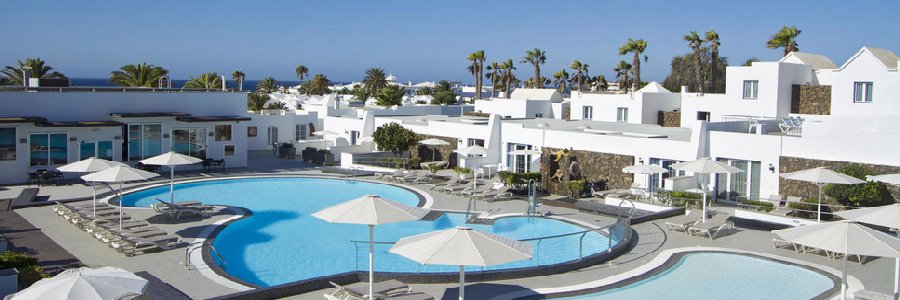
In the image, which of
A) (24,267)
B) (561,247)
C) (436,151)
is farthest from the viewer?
(436,151)

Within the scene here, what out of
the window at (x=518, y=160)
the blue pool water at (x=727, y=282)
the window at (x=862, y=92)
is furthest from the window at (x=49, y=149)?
the window at (x=862, y=92)

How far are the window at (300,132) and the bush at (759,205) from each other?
2697 cm

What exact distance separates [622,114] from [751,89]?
9107 mm

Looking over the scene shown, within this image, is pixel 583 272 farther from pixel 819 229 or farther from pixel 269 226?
pixel 269 226

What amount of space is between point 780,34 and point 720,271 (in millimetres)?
39721

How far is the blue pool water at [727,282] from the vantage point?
1409cm

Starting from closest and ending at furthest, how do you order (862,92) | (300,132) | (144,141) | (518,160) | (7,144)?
(7,144), (518,160), (862,92), (144,141), (300,132)

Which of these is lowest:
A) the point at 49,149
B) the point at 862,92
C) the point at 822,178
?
the point at 49,149

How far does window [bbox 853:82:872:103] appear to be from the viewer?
31.5 meters

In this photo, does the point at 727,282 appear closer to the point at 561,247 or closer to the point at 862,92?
the point at 561,247

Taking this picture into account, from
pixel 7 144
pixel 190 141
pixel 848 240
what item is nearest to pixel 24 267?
pixel 848 240

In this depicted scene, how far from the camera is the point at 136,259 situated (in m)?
16.1

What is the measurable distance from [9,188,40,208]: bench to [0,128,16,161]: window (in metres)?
3.30

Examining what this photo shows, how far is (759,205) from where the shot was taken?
863 inches
